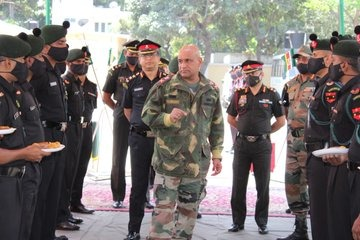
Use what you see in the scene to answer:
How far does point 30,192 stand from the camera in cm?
396

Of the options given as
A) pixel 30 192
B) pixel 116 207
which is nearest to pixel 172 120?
pixel 30 192

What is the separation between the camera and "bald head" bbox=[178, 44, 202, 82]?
467 centimetres

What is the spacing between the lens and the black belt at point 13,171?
3645mm

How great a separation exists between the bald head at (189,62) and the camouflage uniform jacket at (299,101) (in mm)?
1815

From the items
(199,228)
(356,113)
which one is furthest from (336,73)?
(199,228)

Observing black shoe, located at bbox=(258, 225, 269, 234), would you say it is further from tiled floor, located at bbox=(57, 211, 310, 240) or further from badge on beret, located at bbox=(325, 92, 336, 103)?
badge on beret, located at bbox=(325, 92, 336, 103)

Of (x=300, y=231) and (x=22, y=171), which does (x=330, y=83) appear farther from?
(x=22, y=171)

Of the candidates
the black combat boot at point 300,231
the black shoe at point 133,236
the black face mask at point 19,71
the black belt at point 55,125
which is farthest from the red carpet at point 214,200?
the black face mask at point 19,71

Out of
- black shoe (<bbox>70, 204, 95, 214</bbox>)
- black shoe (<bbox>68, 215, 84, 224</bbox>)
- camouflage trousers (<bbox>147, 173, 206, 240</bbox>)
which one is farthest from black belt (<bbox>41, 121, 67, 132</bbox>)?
black shoe (<bbox>70, 204, 95, 214</bbox>)

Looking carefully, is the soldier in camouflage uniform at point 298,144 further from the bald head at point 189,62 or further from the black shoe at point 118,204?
the black shoe at point 118,204

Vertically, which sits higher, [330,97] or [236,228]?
[330,97]

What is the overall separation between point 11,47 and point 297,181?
3447 millimetres

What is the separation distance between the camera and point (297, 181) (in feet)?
19.5

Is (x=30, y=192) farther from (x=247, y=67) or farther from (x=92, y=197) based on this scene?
(x=92, y=197)
